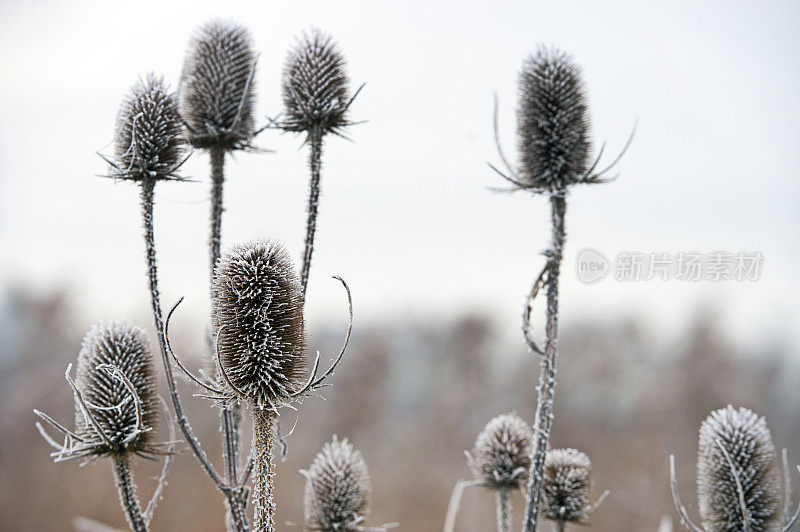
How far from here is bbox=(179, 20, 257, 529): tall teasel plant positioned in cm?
287

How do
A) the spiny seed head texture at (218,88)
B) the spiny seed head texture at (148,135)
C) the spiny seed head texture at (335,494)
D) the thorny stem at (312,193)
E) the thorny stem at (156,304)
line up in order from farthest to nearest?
the spiny seed head texture at (335,494), the spiny seed head texture at (218,88), the thorny stem at (312,193), the spiny seed head texture at (148,135), the thorny stem at (156,304)

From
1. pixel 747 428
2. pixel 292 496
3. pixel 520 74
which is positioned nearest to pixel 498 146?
pixel 520 74

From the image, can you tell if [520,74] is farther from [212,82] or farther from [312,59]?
[212,82]

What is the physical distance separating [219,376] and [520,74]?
2.07m

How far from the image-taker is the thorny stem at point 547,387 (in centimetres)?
272

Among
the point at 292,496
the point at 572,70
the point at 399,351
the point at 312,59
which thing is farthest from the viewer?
the point at 399,351

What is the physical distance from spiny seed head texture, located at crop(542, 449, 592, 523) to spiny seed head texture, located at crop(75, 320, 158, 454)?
70.8 inches

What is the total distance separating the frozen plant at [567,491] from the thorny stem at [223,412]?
1389 millimetres

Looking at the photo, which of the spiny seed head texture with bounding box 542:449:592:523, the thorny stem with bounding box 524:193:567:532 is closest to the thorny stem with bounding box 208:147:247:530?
the thorny stem with bounding box 524:193:567:532

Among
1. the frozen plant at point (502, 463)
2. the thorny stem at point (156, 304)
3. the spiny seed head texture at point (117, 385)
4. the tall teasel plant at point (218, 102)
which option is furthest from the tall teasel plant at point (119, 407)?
the frozen plant at point (502, 463)

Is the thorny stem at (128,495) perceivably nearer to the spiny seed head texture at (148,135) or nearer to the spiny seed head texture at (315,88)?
the spiny seed head texture at (148,135)

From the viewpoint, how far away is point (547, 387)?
278 centimetres

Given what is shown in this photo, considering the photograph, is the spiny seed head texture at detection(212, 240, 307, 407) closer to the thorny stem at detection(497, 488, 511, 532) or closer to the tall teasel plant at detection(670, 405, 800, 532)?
the thorny stem at detection(497, 488, 511, 532)

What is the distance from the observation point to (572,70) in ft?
10.5
